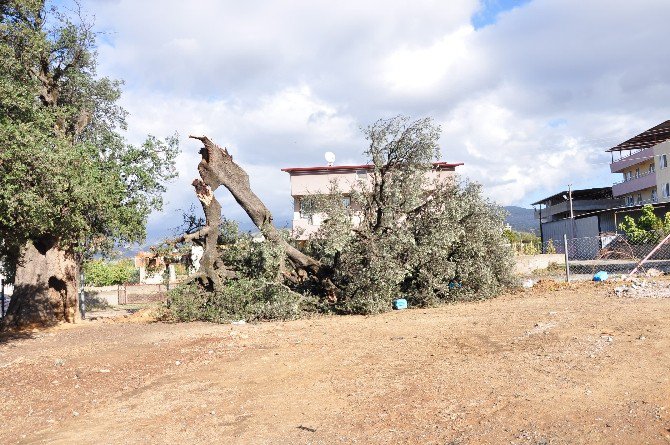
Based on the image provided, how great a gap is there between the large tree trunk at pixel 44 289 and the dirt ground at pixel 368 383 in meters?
3.22

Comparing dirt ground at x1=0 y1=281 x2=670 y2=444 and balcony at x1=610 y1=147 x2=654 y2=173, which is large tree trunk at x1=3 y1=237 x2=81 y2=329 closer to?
dirt ground at x1=0 y1=281 x2=670 y2=444

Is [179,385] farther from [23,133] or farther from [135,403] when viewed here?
[23,133]

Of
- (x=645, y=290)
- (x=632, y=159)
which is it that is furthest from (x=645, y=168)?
(x=645, y=290)

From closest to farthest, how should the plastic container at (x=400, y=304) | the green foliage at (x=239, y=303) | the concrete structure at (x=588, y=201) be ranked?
the green foliage at (x=239, y=303), the plastic container at (x=400, y=304), the concrete structure at (x=588, y=201)

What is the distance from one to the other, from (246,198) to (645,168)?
138 ft

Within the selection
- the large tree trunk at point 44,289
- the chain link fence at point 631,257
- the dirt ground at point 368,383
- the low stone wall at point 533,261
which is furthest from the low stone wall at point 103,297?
the chain link fence at point 631,257

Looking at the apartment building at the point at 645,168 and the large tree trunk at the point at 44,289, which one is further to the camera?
the apartment building at the point at 645,168

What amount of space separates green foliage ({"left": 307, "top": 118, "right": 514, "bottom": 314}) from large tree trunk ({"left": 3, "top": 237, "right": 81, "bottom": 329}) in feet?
22.8

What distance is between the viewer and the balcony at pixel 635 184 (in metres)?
44.2

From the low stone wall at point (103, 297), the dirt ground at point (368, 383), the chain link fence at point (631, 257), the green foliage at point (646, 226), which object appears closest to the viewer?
the dirt ground at point (368, 383)

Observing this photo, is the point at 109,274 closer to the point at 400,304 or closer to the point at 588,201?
the point at 400,304

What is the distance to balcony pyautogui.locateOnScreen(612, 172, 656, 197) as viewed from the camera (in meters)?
44.2

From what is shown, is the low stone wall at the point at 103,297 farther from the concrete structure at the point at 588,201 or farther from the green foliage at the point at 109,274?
the concrete structure at the point at 588,201

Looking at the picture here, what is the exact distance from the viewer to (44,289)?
15.4 metres
